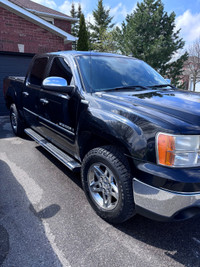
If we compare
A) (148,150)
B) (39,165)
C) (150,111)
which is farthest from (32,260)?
(39,165)

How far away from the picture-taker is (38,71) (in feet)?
12.9

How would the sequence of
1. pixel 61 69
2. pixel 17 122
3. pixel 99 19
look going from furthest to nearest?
1. pixel 99 19
2. pixel 17 122
3. pixel 61 69

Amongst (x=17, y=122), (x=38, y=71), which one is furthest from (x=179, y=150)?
(x=17, y=122)

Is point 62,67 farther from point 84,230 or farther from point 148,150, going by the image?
point 84,230

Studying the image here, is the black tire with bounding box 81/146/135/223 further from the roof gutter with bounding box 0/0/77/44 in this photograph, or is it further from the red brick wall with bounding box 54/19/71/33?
the red brick wall with bounding box 54/19/71/33

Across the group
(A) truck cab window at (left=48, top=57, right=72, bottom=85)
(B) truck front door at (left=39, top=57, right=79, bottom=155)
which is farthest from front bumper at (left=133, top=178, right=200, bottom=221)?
(A) truck cab window at (left=48, top=57, right=72, bottom=85)

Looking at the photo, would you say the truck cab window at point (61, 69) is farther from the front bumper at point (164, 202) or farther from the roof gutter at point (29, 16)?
the roof gutter at point (29, 16)

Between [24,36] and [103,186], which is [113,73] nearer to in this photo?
[103,186]

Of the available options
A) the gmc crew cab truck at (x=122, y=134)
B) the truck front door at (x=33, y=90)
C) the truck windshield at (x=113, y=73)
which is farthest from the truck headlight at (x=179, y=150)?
the truck front door at (x=33, y=90)

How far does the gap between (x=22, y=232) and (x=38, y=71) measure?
282cm

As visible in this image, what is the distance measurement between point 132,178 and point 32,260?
1.14 meters

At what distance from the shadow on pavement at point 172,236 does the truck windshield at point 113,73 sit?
167 cm

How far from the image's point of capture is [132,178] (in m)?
1.91

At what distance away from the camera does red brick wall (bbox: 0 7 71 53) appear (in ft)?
30.8
